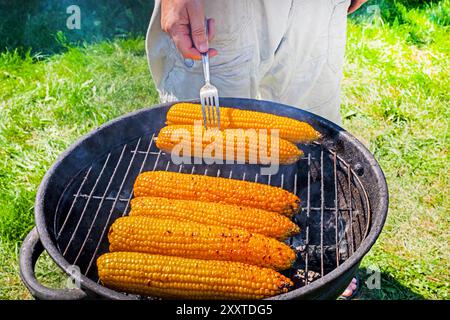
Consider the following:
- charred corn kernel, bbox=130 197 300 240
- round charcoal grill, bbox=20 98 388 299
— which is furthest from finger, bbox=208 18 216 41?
charred corn kernel, bbox=130 197 300 240

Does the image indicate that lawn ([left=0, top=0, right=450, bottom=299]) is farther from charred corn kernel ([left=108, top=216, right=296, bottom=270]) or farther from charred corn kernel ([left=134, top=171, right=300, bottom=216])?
charred corn kernel ([left=108, top=216, right=296, bottom=270])

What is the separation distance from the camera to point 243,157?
256cm

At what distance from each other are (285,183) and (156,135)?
2.45 feet

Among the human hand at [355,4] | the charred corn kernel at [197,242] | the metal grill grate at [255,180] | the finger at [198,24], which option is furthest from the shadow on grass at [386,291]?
the finger at [198,24]

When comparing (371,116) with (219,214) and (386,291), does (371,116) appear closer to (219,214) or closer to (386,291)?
(386,291)

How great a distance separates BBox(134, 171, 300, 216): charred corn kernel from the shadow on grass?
47.4 inches

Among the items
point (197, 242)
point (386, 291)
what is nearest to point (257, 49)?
point (197, 242)

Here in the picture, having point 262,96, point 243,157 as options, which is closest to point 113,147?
point 243,157

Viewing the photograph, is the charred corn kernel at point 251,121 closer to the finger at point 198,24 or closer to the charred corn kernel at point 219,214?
the finger at point 198,24

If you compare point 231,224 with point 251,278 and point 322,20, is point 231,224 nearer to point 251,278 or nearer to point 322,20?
point 251,278

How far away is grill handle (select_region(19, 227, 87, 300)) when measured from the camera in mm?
1987

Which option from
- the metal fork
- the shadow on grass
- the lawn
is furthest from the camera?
the lawn


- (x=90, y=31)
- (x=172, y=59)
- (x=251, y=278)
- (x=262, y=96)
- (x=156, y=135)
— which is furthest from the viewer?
(x=90, y=31)
